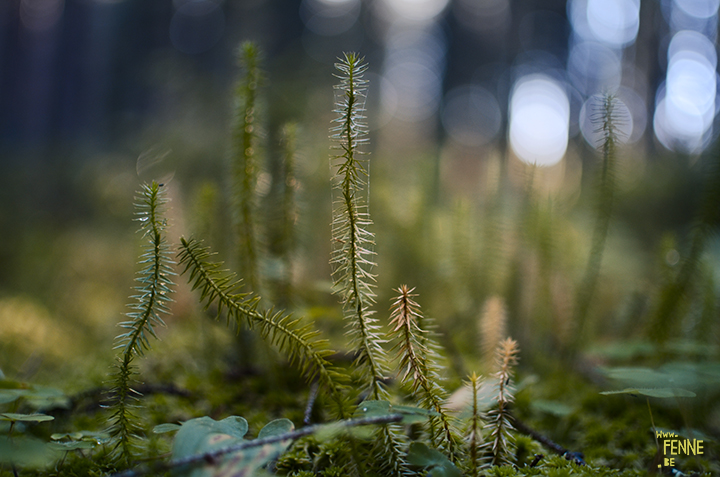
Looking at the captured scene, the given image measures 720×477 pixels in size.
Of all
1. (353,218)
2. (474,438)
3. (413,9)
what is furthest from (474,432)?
(413,9)

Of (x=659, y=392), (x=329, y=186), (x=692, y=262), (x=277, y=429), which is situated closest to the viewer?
(x=277, y=429)

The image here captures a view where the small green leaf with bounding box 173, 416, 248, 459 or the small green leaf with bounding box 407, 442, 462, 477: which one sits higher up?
the small green leaf with bounding box 173, 416, 248, 459

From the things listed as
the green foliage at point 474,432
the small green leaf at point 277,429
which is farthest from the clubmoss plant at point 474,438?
the small green leaf at point 277,429

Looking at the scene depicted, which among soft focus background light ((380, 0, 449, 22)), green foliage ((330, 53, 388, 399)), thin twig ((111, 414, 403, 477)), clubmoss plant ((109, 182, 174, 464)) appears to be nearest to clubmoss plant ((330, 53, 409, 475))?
green foliage ((330, 53, 388, 399))

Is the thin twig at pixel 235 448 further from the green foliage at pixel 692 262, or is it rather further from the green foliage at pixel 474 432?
the green foliage at pixel 692 262

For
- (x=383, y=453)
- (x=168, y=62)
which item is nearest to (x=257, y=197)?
(x=383, y=453)

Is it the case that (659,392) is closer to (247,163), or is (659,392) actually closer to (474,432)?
(474,432)

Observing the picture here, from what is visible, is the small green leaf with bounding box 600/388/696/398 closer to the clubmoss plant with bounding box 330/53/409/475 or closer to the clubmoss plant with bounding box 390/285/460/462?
the clubmoss plant with bounding box 390/285/460/462
